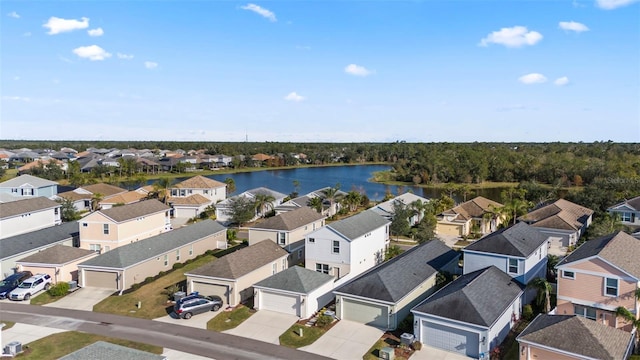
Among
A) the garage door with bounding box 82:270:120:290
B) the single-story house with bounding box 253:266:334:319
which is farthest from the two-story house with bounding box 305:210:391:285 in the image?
the garage door with bounding box 82:270:120:290

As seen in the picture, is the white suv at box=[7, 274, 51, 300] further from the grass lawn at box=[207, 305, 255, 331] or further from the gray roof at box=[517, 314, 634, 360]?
the gray roof at box=[517, 314, 634, 360]

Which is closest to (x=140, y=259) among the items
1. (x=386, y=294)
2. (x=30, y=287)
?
(x=30, y=287)

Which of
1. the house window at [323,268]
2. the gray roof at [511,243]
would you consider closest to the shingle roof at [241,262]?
the house window at [323,268]

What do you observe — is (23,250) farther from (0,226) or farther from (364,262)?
(364,262)

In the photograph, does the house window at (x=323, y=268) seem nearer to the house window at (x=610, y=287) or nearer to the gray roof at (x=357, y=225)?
the gray roof at (x=357, y=225)

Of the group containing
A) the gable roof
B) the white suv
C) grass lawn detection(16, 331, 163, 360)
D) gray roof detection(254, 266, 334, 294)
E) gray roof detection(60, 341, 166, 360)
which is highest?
the gable roof

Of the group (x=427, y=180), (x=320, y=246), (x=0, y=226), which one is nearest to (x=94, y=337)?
(x=320, y=246)
